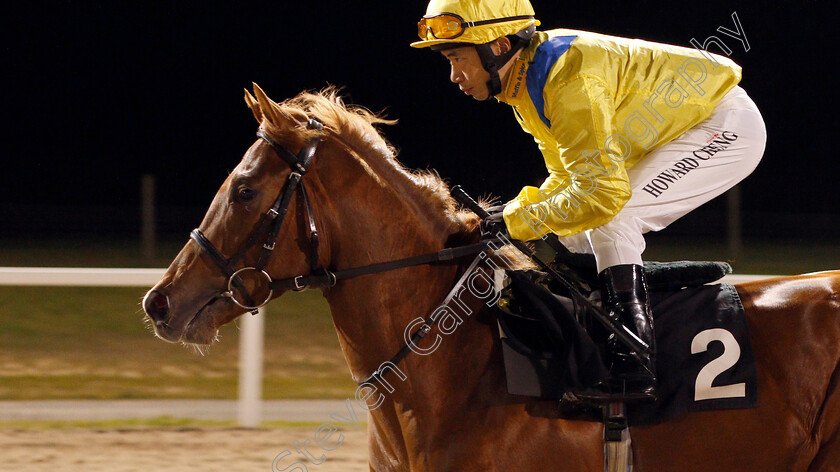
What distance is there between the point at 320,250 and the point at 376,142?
0.38 metres

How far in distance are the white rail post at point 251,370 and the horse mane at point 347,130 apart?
248cm

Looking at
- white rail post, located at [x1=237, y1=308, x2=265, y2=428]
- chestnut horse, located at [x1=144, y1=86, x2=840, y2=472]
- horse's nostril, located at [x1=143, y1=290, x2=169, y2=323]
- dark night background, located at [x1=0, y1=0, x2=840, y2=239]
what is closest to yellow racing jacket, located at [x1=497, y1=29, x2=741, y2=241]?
chestnut horse, located at [x1=144, y1=86, x2=840, y2=472]

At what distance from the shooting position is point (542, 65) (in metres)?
2.46

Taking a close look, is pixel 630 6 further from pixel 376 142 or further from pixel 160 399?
pixel 376 142

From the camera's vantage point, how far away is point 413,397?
2.41 meters

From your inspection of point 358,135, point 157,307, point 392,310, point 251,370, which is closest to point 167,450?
point 251,370

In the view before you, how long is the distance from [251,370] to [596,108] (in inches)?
127

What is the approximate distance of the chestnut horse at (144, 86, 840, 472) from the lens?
2.35 metres

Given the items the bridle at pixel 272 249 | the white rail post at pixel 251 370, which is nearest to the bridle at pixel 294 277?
the bridle at pixel 272 249

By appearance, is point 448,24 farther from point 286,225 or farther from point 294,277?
point 294,277

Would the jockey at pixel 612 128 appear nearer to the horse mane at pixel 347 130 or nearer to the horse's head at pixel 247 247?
the horse mane at pixel 347 130

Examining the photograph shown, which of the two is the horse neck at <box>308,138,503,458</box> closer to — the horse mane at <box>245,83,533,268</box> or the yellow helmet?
the horse mane at <box>245,83,533,268</box>

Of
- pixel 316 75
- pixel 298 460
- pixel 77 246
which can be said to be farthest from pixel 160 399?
pixel 316 75

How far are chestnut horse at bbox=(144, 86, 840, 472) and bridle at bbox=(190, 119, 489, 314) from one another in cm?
2
